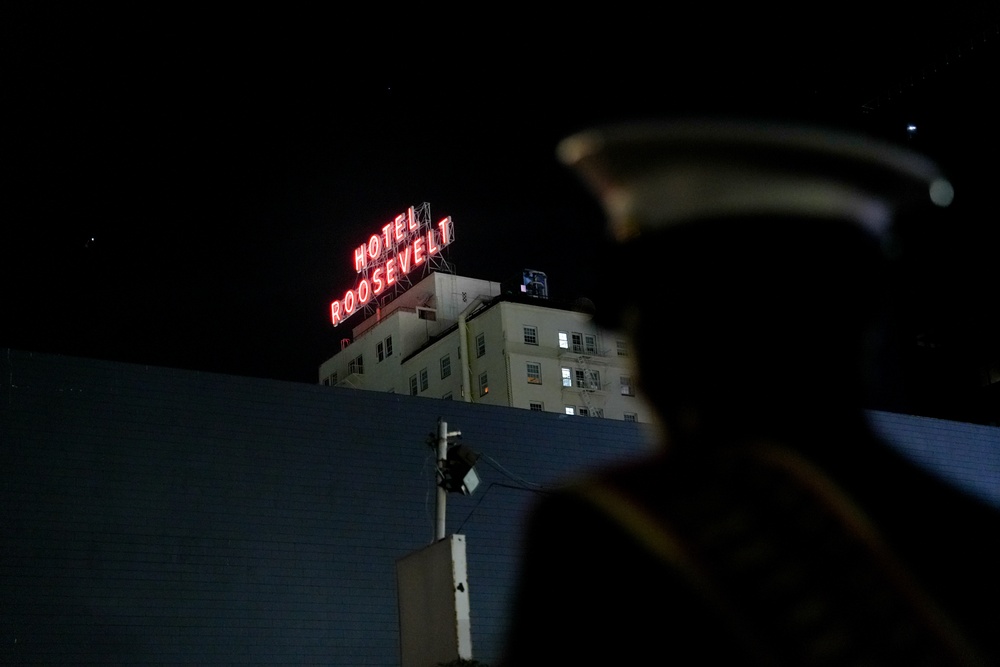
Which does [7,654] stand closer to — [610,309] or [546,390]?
[610,309]

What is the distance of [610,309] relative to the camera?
147 cm

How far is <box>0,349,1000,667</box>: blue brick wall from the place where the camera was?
23516 mm

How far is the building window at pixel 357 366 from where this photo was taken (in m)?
83.4

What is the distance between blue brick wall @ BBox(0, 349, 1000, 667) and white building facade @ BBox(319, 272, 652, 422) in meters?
42.2

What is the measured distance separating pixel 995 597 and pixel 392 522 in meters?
26.6

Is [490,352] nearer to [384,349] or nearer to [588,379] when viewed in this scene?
[588,379]

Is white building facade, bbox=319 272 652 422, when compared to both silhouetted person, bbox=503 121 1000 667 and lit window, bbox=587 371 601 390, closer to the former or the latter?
lit window, bbox=587 371 601 390

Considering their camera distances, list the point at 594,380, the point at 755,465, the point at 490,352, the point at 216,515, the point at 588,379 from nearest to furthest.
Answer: the point at 755,465, the point at 216,515, the point at 490,352, the point at 588,379, the point at 594,380

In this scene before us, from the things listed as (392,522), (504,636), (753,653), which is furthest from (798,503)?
(392,522)

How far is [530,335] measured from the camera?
242ft

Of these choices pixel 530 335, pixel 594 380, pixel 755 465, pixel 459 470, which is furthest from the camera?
pixel 594 380

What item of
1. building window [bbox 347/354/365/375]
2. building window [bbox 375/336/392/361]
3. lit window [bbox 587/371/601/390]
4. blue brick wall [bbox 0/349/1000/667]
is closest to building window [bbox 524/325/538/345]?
lit window [bbox 587/371/601/390]

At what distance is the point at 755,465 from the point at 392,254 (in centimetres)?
8043

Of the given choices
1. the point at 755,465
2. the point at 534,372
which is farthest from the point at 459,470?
the point at 534,372
